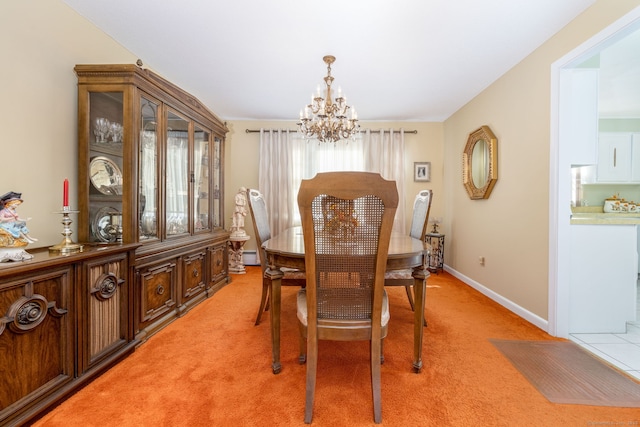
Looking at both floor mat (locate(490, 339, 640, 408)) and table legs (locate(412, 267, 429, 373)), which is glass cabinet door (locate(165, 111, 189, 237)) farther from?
floor mat (locate(490, 339, 640, 408))

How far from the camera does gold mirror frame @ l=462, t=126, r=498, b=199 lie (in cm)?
305

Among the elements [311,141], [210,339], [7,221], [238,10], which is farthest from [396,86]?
[7,221]

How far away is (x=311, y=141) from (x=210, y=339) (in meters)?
3.35

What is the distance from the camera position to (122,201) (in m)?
2.02

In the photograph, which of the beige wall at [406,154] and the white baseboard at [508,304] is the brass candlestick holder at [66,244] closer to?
the beige wall at [406,154]

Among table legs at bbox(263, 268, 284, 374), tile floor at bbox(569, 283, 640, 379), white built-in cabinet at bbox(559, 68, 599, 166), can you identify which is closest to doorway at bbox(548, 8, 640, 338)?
white built-in cabinet at bbox(559, 68, 599, 166)

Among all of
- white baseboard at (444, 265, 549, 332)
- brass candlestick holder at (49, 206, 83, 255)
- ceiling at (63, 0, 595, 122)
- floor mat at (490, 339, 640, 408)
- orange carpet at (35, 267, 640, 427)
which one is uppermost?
ceiling at (63, 0, 595, 122)

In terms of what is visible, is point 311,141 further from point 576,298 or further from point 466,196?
point 576,298

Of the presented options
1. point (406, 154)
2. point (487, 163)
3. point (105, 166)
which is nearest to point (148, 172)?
point (105, 166)

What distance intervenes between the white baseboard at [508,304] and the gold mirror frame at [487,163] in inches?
43.5

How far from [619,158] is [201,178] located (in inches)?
227

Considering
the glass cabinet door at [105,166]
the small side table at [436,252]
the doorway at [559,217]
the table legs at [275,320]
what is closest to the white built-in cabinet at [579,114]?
the doorway at [559,217]

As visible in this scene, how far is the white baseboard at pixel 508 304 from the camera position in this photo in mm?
2346

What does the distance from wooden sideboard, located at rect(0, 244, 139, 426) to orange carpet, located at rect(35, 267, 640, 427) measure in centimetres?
11
